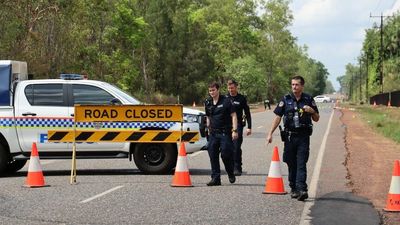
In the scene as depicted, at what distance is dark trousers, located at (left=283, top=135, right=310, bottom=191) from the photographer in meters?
10.5

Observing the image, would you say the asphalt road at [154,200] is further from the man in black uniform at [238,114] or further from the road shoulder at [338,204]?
the man in black uniform at [238,114]

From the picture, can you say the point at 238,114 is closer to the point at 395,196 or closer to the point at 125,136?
the point at 125,136

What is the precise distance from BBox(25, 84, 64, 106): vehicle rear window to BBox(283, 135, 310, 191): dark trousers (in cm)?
567

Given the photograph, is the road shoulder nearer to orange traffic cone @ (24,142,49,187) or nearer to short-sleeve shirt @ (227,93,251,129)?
short-sleeve shirt @ (227,93,251,129)

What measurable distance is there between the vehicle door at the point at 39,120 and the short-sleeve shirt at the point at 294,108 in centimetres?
527

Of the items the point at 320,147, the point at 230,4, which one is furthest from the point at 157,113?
the point at 230,4

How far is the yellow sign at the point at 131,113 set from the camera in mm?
13328

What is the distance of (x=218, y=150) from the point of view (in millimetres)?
12344

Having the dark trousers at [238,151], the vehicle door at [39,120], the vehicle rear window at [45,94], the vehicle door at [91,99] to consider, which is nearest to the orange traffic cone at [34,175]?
the vehicle door at [39,120]

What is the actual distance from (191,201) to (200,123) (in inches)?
168

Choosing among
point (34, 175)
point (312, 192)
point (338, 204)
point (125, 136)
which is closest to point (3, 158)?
point (34, 175)

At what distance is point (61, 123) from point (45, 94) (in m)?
0.81

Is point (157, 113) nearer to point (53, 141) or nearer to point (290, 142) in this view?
point (53, 141)

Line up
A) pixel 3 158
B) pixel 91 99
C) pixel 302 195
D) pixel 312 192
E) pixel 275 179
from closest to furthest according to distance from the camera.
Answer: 1. pixel 302 195
2. pixel 275 179
3. pixel 312 192
4. pixel 3 158
5. pixel 91 99
